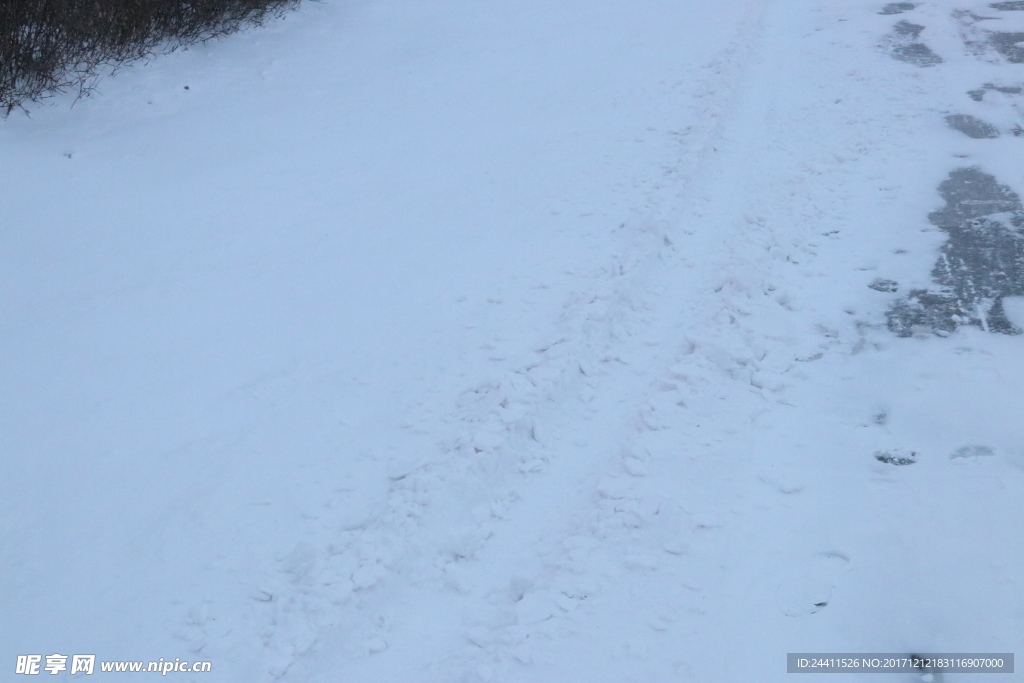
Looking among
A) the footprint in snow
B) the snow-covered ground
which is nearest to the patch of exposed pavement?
the snow-covered ground

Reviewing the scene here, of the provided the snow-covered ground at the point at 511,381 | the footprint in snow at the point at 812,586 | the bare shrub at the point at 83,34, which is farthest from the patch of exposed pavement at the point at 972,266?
the bare shrub at the point at 83,34

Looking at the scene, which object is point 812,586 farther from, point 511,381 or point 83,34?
point 83,34

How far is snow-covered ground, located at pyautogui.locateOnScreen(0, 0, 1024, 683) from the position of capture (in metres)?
3.42

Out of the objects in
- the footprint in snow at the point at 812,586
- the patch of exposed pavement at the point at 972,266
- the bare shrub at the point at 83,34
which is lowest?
the footprint in snow at the point at 812,586

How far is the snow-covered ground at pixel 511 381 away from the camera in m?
3.42

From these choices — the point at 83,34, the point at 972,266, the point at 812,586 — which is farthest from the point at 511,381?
the point at 83,34

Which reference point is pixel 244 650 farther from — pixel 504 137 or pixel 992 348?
pixel 504 137

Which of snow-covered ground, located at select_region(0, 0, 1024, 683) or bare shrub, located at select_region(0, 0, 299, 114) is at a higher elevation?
bare shrub, located at select_region(0, 0, 299, 114)

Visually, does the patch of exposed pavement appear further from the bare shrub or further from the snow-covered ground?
the bare shrub

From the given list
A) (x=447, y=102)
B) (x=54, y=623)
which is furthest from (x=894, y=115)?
(x=54, y=623)

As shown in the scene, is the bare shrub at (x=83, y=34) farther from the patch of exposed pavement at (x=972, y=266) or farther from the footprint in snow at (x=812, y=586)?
the patch of exposed pavement at (x=972, y=266)

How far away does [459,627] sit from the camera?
3492 mm

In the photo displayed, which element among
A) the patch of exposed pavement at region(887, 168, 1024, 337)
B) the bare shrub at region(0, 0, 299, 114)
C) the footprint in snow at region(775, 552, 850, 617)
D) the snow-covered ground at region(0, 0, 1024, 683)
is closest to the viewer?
the footprint in snow at region(775, 552, 850, 617)

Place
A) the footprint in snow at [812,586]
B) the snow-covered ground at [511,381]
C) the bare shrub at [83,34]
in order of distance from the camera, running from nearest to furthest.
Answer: the footprint in snow at [812,586] < the snow-covered ground at [511,381] < the bare shrub at [83,34]
